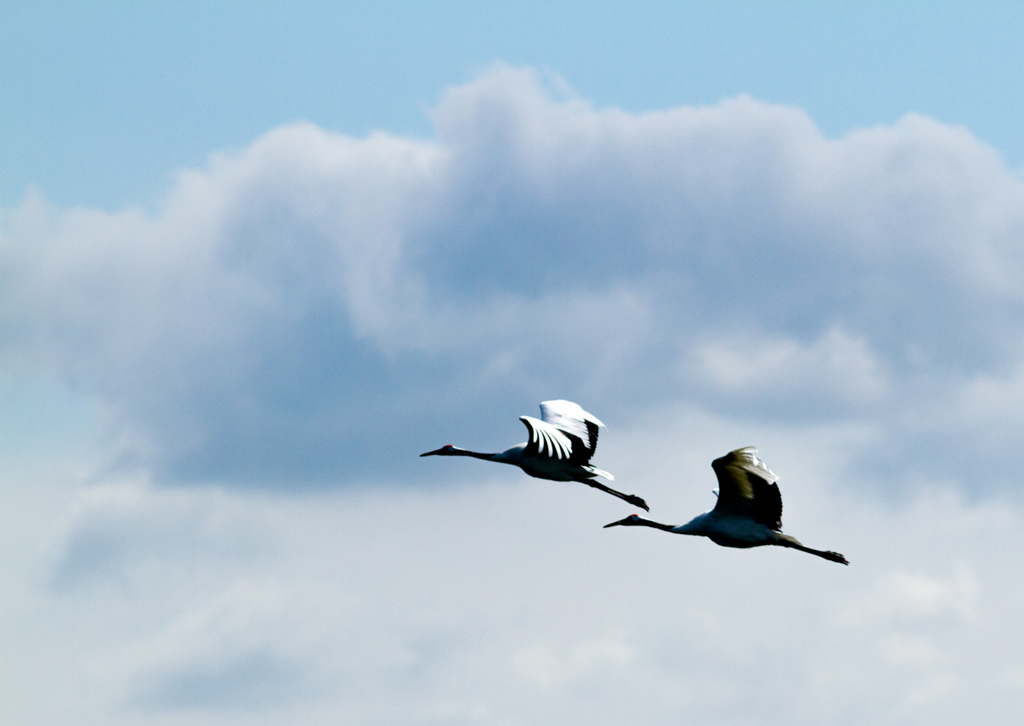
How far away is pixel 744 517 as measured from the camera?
44219 mm

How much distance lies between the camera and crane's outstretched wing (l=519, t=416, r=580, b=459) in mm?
44531

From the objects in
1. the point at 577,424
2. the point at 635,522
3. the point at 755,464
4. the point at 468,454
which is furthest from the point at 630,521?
the point at 755,464

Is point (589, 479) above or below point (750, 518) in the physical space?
above

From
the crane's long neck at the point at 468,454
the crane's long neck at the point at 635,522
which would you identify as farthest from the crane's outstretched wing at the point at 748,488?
the crane's long neck at the point at 468,454

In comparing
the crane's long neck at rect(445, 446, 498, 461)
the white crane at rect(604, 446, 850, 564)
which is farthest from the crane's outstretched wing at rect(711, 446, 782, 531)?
the crane's long neck at rect(445, 446, 498, 461)

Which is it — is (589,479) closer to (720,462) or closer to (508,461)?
(508,461)

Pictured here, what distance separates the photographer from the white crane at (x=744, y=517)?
1667 inches

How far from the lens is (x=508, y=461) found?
50.1m

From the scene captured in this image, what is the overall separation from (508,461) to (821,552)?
396 inches

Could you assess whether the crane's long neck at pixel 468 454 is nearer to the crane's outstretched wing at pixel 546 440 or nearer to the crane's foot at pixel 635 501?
the crane's outstretched wing at pixel 546 440

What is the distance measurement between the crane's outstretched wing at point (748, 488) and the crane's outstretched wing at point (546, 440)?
418 centimetres

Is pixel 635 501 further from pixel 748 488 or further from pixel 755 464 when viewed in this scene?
pixel 755 464

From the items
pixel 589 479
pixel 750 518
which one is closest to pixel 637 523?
pixel 589 479

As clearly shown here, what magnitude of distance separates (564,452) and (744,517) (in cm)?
528
